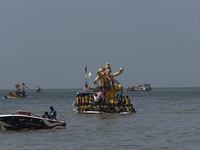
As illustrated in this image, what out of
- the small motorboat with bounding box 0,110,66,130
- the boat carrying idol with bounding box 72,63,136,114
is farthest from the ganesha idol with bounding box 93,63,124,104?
the small motorboat with bounding box 0,110,66,130

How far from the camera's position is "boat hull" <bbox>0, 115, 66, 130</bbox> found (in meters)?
26.8

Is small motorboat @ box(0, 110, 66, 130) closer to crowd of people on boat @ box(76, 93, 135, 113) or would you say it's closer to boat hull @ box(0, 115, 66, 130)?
boat hull @ box(0, 115, 66, 130)

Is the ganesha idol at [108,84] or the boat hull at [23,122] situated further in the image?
the ganesha idol at [108,84]

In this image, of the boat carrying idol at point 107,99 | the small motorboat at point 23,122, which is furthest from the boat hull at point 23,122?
the boat carrying idol at point 107,99

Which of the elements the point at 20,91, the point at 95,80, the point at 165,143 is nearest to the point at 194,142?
the point at 165,143

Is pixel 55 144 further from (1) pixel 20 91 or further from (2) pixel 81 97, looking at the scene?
(1) pixel 20 91

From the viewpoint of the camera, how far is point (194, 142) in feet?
74.3

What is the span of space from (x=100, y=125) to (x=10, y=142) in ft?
35.0

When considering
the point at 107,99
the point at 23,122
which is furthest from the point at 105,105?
the point at 23,122

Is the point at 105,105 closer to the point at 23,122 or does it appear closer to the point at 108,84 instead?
the point at 108,84

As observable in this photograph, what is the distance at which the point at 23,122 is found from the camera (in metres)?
27.1

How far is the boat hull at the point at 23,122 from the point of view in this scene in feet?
87.9

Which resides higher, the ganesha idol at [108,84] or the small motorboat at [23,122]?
the ganesha idol at [108,84]

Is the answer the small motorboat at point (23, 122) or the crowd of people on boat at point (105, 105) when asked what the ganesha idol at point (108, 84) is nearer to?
the crowd of people on boat at point (105, 105)
